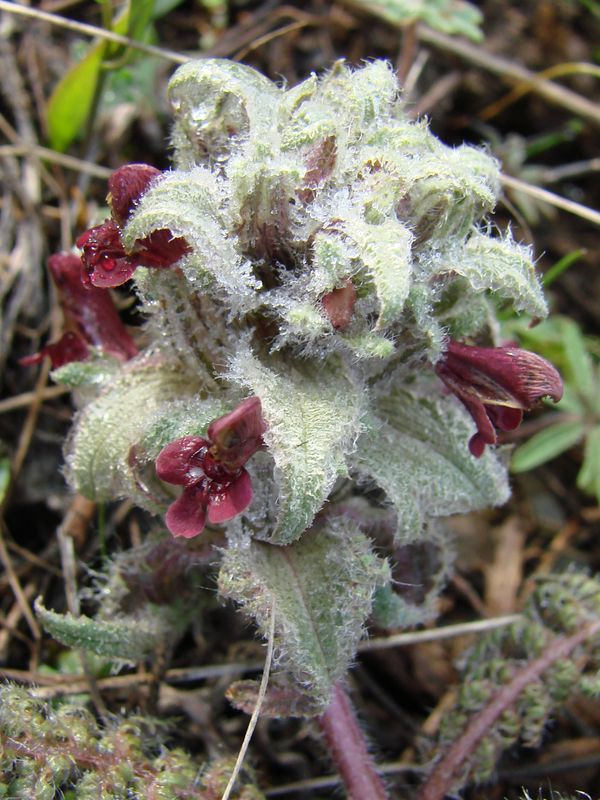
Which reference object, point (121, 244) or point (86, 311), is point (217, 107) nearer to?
point (121, 244)

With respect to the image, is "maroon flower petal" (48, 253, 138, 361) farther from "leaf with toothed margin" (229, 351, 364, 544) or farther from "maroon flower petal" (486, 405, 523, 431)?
"maroon flower petal" (486, 405, 523, 431)

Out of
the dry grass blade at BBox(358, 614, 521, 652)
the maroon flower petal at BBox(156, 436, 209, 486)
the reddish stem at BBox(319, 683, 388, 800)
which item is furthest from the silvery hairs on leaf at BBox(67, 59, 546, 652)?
the dry grass blade at BBox(358, 614, 521, 652)

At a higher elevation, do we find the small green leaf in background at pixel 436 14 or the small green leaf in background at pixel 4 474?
the small green leaf in background at pixel 436 14

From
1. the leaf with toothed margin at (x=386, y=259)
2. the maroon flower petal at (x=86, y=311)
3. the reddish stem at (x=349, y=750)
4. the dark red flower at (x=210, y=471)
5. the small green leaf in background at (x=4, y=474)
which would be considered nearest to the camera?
the leaf with toothed margin at (x=386, y=259)

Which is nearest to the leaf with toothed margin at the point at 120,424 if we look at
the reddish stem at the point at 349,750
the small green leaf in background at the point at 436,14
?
the reddish stem at the point at 349,750

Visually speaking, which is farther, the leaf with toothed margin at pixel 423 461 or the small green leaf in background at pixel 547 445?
the small green leaf in background at pixel 547 445

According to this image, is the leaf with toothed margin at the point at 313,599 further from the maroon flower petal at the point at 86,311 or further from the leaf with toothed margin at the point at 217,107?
the leaf with toothed margin at the point at 217,107

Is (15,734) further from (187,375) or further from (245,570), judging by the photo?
(187,375)
